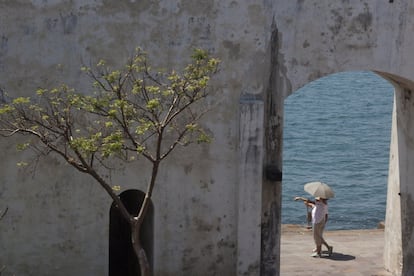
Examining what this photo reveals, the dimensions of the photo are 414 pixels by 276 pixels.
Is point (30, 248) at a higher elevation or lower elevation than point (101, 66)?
lower

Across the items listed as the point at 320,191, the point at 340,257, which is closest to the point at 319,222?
the point at 320,191

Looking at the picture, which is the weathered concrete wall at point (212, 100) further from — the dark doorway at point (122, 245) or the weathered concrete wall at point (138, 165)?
the dark doorway at point (122, 245)

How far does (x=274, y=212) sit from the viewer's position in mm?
16344

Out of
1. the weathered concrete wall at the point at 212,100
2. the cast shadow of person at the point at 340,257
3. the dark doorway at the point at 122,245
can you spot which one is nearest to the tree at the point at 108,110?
the weathered concrete wall at the point at 212,100

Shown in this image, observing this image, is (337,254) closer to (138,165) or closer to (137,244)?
(138,165)

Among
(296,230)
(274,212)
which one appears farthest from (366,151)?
(274,212)

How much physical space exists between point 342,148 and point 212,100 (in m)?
24.3

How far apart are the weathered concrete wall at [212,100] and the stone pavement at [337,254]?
208cm

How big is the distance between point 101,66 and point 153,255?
2.89 metres

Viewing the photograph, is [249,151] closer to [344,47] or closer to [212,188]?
[212,188]

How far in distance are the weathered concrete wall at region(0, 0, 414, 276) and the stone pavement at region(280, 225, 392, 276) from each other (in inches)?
82.1

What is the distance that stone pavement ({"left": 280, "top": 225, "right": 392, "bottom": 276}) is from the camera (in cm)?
1814

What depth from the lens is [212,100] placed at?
1592 centimetres

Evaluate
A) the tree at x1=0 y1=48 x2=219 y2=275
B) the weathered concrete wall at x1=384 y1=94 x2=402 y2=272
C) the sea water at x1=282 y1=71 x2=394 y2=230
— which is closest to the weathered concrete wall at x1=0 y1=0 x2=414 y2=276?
the tree at x1=0 y1=48 x2=219 y2=275
